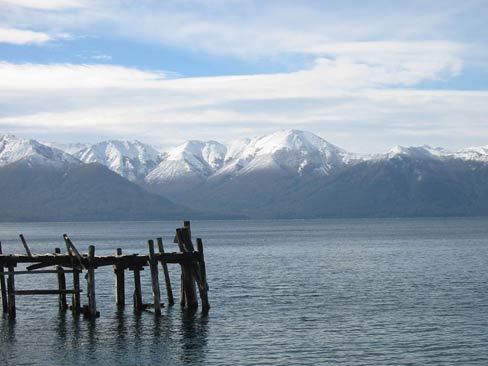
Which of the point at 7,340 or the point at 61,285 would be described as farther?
the point at 61,285

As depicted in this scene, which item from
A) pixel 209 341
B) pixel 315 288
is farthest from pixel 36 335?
pixel 315 288

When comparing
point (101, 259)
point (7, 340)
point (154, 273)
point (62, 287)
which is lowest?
point (7, 340)

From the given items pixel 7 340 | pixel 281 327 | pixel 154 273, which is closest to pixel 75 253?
pixel 154 273

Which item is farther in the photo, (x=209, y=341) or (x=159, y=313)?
(x=159, y=313)

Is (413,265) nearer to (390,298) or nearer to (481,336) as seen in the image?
(390,298)

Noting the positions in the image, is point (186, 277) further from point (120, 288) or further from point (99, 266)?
point (99, 266)

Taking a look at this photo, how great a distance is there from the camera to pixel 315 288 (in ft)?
231

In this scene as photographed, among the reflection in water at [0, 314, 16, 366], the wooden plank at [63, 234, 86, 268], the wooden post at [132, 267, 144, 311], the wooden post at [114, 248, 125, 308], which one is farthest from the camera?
the wooden post at [114, 248, 125, 308]

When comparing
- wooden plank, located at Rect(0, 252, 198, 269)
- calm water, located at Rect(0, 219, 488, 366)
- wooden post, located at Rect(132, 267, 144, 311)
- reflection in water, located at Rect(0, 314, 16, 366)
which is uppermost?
wooden plank, located at Rect(0, 252, 198, 269)

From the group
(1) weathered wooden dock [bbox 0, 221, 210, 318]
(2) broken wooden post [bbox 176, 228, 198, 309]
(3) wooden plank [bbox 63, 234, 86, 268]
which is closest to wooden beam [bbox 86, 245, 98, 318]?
(1) weathered wooden dock [bbox 0, 221, 210, 318]

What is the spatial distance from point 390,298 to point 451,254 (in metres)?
57.7

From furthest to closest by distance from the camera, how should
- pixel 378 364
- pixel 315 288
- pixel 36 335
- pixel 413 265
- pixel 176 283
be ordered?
pixel 413 265 → pixel 176 283 → pixel 315 288 → pixel 36 335 → pixel 378 364

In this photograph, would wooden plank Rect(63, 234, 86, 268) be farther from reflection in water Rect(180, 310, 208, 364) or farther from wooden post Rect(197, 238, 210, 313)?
wooden post Rect(197, 238, 210, 313)

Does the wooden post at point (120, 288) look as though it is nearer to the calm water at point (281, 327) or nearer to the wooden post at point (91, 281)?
the calm water at point (281, 327)
